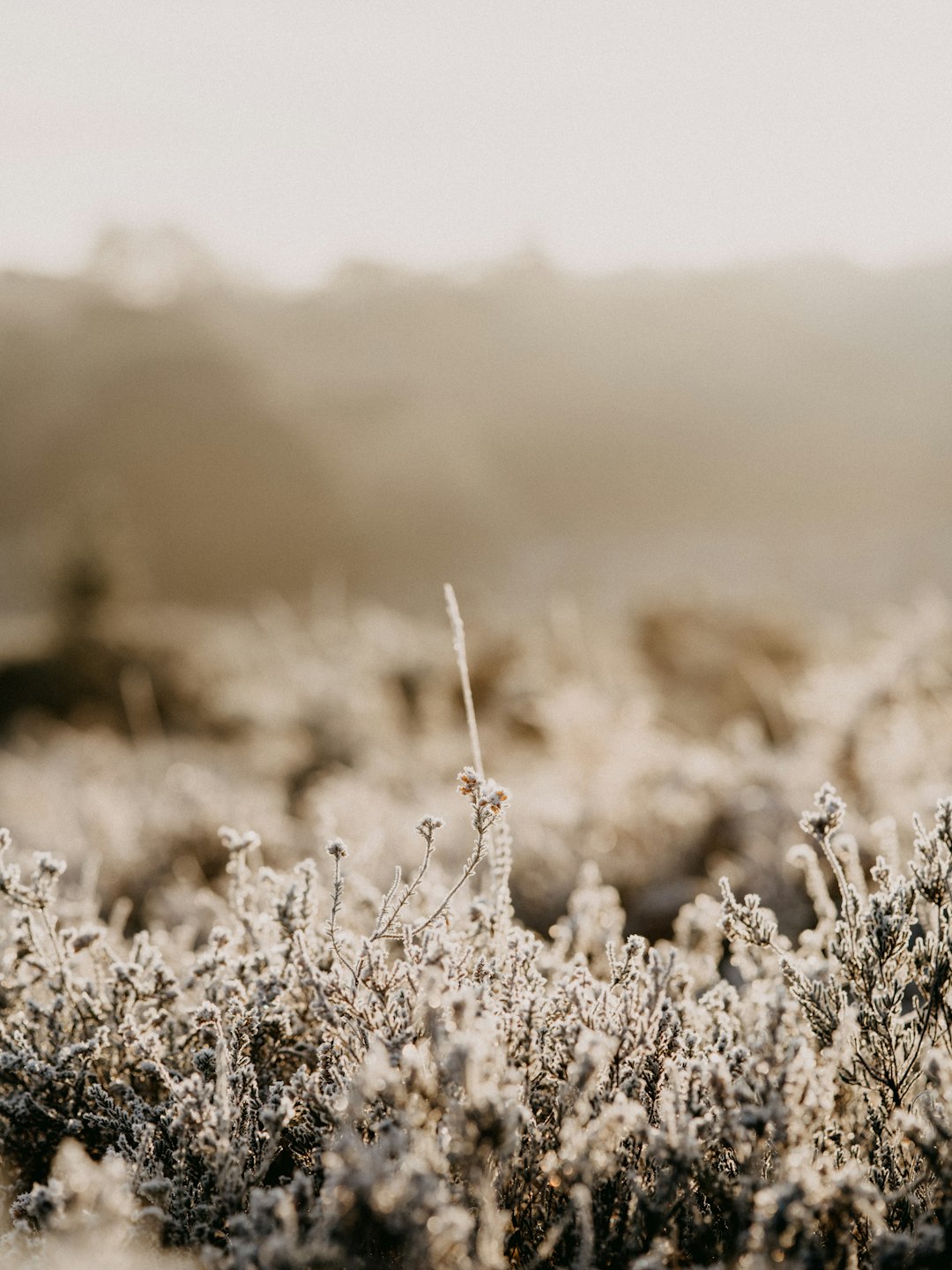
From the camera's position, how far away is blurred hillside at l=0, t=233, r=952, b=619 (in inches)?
1044

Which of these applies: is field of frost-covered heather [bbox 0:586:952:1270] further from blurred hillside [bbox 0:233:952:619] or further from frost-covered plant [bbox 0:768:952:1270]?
blurred hillside [bbox 0:233:952:619]

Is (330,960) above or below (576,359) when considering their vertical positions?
below

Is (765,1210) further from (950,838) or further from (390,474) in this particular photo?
(390,474)

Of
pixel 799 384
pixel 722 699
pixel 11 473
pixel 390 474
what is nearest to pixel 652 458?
pixel 799 384

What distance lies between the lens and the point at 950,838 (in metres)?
1.98

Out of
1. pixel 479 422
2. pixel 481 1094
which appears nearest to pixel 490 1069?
pixel 481 1094

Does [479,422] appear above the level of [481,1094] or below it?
above

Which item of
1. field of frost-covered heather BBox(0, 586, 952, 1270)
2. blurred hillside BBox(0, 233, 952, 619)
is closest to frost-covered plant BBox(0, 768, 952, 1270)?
field of frost-covered heather BBox(0, 586, 952, 1270)

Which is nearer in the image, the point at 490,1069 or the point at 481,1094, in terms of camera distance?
the point at 481,1094

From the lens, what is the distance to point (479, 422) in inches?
1371

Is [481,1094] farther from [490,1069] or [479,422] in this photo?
[479,422]

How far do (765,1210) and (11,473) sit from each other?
3450 cm

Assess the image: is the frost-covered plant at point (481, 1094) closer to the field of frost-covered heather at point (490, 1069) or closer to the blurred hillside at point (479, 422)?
the field of frost-covered heather at point (490, 1069)

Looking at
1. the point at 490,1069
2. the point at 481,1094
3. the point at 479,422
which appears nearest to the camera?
the point at 481,1094
